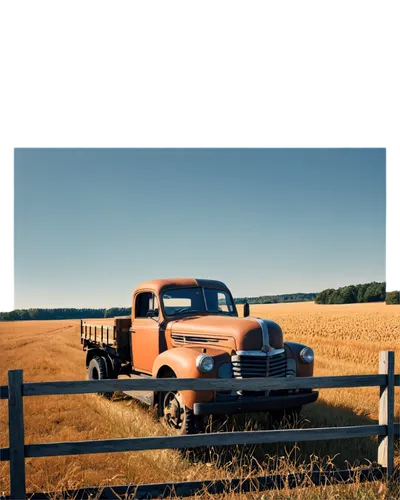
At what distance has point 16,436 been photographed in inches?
163

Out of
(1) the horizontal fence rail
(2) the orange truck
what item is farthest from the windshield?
(1) the horizontal fence rail

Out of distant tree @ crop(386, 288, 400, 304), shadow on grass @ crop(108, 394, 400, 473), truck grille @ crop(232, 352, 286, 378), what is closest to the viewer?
shadow on grass @ crop(108, 394, 400, 473)

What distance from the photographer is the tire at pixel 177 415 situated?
20.6 ft

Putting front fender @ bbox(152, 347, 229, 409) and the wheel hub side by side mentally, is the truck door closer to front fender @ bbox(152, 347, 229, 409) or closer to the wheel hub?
front fender @ bbox(152, 347, 229, 409)

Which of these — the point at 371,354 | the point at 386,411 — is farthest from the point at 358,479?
the point at 371,354

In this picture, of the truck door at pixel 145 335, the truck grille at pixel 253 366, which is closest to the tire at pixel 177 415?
the truck grille at pixel 253 366

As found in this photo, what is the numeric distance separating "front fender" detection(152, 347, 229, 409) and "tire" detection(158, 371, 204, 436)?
0.13 m

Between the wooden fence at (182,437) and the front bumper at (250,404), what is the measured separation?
1.54m

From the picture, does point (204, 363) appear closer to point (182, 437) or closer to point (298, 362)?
point (298, 362)

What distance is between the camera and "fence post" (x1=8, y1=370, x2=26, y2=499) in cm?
411

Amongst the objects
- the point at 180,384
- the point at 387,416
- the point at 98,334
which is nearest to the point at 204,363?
the point at 180,384

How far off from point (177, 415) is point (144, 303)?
2485mm

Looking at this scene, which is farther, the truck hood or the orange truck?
the truck hood

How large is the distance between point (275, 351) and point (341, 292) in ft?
50.6
